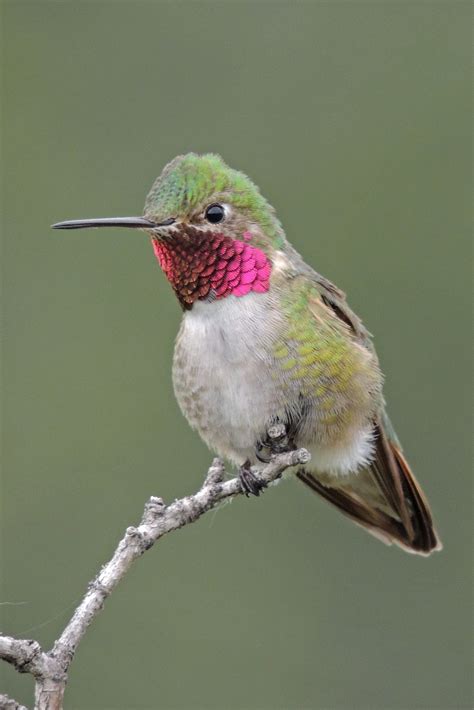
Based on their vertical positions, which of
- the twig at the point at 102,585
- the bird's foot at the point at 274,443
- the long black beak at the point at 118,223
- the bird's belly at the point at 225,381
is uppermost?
the long black beak at the point at 118,223

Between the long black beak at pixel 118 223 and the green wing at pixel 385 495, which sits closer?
the long black beak at pixel 118 223

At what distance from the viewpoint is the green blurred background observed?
6492 millimetres

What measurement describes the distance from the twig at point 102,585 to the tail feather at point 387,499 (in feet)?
3.32

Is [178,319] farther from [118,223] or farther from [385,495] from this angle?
[118,223]

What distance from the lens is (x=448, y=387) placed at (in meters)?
7.18

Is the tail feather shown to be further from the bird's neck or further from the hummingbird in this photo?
the bird's neck

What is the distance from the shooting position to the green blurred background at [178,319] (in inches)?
256

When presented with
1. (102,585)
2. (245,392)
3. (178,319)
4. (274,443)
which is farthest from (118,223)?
(178,319)

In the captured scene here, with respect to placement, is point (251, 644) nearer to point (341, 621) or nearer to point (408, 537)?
point (341, 621)

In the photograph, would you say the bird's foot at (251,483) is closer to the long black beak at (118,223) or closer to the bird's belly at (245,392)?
the bird's belly at (245,392)

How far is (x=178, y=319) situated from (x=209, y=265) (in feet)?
10.3

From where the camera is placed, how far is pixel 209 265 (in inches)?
155

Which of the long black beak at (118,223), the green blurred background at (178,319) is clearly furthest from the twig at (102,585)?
the green blurred background at (178,319)

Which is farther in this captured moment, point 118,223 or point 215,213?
point 215,213
